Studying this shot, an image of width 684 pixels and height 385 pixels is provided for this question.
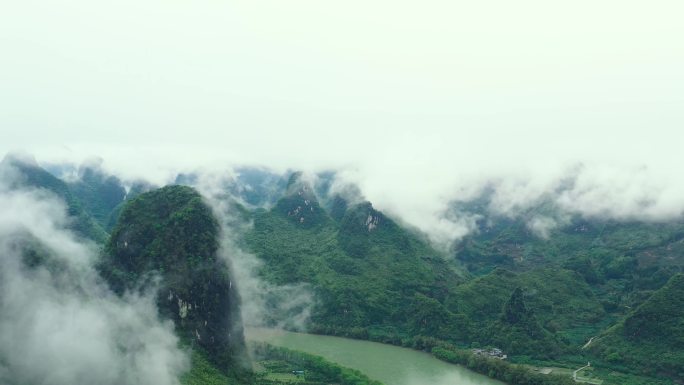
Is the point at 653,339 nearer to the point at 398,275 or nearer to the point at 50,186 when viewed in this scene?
the point at 398,275

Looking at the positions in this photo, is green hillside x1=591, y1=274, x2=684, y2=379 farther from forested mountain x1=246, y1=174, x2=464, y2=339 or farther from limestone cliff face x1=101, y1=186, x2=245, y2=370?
limestone cliff face x1=101, y1=186, x2=245, y2=370

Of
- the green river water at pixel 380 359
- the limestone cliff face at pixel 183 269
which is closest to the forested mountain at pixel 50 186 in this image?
the limestone cliff face at pixel 183 269

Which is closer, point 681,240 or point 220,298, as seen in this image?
point 220,298

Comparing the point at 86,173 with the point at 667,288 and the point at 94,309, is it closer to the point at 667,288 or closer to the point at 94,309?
the point at 94,309

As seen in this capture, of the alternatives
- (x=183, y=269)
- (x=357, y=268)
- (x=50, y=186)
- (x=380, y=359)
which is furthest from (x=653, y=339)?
(x=50, y=186)

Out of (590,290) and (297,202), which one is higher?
(297,202)

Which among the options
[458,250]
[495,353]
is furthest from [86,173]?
[495,353]
